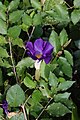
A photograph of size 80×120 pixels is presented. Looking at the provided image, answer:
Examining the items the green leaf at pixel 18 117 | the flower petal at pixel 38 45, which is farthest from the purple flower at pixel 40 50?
the green leaf at pixel 18 117

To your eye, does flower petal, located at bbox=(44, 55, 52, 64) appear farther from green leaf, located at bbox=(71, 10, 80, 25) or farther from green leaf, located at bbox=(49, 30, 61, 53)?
green leaf, located at bbox=(71, 10, 80, 25)

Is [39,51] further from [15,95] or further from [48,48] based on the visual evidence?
[15,95]

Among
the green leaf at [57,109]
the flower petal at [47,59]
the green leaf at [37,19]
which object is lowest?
the green leaf at [57,109]

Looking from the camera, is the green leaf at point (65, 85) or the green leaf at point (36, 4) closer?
the green leaf at point (65, 85)

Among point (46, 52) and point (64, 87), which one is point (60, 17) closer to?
point (46, 52)

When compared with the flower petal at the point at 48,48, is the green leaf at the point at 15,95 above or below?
below

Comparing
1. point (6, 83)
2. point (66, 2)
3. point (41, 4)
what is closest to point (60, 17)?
point (41, 4)

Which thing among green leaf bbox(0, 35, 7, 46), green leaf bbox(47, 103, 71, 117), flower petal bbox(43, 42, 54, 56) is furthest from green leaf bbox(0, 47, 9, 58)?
green leaf bbox(47, 103, 71, 117)

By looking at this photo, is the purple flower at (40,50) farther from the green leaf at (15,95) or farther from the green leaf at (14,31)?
the green leaf at (15,95)
